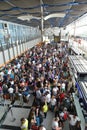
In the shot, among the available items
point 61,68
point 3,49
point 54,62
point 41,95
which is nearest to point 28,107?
point 41,95

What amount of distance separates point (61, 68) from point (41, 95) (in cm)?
526

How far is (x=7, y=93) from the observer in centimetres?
1020

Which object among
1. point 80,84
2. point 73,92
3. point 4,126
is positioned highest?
point 80,84

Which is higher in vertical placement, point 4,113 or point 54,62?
point 54,62

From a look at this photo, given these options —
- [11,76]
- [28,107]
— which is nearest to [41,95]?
[28,107]

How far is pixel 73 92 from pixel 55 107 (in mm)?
1850

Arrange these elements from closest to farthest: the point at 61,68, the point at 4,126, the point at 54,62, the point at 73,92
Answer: the point at 4,126 < the point at 73,92 < the point at 61,68 < the point at 54,62

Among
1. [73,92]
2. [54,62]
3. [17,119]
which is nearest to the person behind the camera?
[17,119]

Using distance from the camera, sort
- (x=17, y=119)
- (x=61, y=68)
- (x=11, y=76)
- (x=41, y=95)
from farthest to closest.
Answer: (x=61, y=68), (x=11, y=76), (x=41, y=95), (x=17, y=119)

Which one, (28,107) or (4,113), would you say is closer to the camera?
(4,113)

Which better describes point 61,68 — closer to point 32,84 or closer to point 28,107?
point 32,84

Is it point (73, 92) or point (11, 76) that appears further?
point (11, 76)

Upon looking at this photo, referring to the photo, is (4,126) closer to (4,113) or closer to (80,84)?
(4,113)

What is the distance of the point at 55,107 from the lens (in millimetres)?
8609
